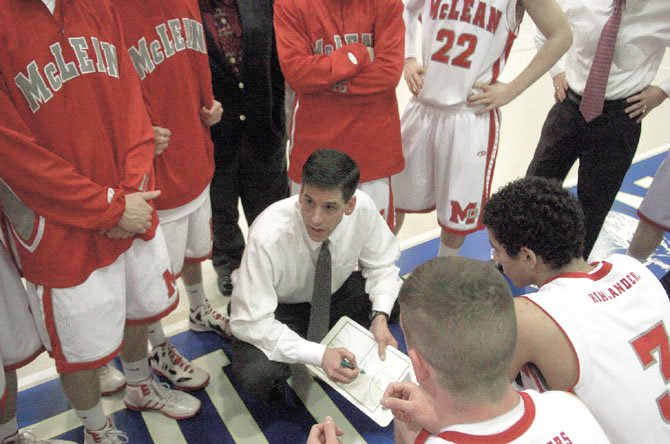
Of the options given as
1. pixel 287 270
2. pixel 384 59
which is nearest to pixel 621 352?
pixel 287 270

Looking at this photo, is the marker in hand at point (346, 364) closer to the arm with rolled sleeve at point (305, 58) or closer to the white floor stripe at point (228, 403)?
the white floor stripe at point (228, 403)

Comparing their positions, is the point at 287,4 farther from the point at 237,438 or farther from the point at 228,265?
the point at 237,438

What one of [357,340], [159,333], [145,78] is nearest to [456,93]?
[357,340]

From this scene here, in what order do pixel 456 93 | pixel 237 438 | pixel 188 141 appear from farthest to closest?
pixel 456 93, pixel 237 438, pixel 188 141

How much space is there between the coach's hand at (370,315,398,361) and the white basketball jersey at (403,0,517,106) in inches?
42.5

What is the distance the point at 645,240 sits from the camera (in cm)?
319

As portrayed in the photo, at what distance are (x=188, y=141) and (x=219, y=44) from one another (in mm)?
566

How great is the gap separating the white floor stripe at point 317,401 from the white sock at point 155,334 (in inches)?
23.6

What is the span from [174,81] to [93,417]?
1.26 m

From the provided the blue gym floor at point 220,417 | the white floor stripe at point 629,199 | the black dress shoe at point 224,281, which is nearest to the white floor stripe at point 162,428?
the blue gym floor at point 220,417

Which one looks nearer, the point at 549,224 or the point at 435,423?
the point at 435,423

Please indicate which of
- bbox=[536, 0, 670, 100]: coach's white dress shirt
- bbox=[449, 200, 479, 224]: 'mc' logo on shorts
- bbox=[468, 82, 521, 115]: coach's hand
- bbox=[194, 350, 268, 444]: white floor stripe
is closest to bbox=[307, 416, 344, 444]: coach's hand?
bbox=[194, 350, 268, 444]: white floor stripe

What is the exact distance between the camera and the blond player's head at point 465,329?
3.66 feet

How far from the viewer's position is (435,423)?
1.23m
